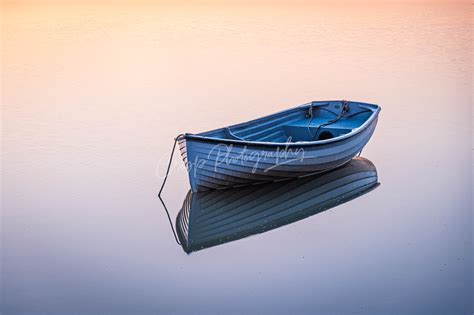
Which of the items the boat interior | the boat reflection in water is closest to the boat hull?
the boat reflection in water

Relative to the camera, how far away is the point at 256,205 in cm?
805

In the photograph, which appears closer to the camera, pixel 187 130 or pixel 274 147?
pixel 274 147

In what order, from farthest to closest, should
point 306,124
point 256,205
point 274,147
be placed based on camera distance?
point 306,124 → point 256,205 → point 274,147

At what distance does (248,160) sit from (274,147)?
29 centimetres

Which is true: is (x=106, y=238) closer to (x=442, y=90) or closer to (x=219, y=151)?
(x=219, y=151)

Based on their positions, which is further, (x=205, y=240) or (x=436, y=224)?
(x=436, y=224)

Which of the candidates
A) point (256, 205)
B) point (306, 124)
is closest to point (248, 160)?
point (256, 205)

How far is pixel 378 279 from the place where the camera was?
649 centimetres

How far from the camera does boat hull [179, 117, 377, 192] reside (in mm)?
7828

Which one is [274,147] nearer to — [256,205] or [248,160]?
[248,160]

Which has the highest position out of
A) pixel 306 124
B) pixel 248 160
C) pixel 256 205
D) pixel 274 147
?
pixel 306 124

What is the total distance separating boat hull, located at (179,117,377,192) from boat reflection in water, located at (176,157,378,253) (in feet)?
0.42

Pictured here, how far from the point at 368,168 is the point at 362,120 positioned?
0.77 metres

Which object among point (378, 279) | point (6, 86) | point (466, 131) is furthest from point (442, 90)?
point (378, 279)
